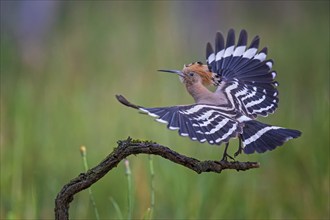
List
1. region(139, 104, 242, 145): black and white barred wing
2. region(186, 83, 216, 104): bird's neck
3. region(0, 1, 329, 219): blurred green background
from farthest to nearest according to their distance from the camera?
region(0, 1, 329, 219): blurred green background < region(186, 83, 216, 104): bird's neck < region(139, 104, 242, 145): black and white barred wing

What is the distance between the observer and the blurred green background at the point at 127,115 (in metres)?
3.65

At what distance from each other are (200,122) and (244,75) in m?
0.46

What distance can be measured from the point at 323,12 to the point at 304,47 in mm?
1769

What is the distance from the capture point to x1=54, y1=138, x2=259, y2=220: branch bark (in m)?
1.96

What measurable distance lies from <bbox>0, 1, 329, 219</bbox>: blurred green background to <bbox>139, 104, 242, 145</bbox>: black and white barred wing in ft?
3.80

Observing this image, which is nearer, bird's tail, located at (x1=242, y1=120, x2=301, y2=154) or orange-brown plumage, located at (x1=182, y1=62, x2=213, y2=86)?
bird's tail, located at (x1=242, y1=120, x2=301, y2=154)

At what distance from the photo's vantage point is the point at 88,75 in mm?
6176

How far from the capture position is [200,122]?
6.56ft

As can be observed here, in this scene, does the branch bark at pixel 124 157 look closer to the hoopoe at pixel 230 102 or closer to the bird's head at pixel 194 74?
the hoopoe at pixel 230 102

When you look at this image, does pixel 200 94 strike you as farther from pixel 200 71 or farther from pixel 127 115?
pixel 127 115

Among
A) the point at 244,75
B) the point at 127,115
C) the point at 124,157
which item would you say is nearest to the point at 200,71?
the point at 244,75

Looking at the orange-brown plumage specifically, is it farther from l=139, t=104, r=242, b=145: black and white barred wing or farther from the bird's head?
l=139, t=104, r=242, b=145: black and white barred wing

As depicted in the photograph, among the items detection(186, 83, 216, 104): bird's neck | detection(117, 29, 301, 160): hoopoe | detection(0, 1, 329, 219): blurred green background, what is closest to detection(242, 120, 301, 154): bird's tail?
detection(117, 29, 301, 160): hoopoe

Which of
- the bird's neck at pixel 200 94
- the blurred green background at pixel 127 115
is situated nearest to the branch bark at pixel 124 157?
the bird's neck at pixel 200 94
